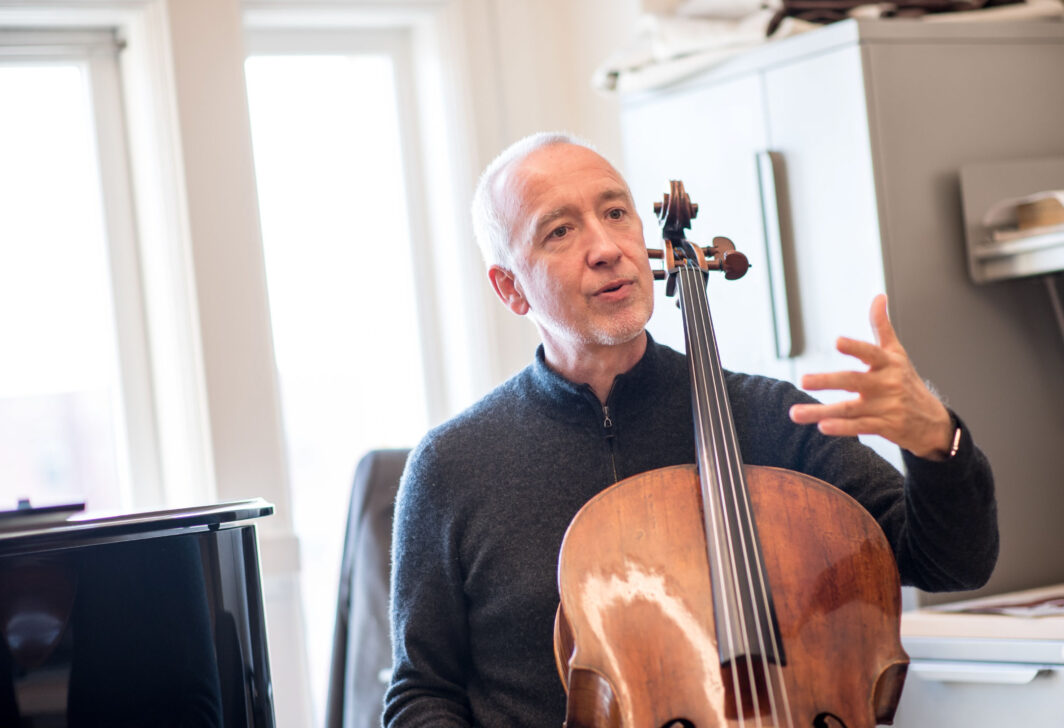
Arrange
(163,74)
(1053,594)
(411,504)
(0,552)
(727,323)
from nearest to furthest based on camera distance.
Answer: (0,552)
(411,504)
(1053,594)
(727,323)
(163,74)

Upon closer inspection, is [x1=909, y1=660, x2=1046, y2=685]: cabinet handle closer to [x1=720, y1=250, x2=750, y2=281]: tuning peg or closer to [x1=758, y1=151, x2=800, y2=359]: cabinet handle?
[x1=758, y1=151, x2=800, y2=359]: cabinet handle

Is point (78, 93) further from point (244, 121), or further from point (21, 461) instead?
point (21, 461)

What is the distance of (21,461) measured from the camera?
97.3 inches

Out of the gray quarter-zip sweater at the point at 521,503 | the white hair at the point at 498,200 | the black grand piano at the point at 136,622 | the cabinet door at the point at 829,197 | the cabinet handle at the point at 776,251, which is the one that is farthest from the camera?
the cabinet handle at the point at 776,251

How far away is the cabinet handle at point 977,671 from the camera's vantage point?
162 centimetres

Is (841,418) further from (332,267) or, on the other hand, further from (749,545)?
(332,267)

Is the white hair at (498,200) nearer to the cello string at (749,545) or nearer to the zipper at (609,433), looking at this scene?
the zipper at (609,433)

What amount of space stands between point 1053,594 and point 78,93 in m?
2.19

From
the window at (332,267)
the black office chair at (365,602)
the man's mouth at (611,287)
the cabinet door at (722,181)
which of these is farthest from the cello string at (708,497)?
the window at (332,267)

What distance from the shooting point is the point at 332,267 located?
2.79 m

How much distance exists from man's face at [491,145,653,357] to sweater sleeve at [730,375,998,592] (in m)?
0.18

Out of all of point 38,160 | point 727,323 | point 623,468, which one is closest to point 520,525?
point 623,468

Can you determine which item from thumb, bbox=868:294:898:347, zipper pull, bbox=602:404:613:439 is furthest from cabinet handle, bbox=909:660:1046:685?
thumb, bbox=868:294:898:347

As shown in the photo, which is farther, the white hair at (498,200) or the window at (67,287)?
the window at (67,287)
